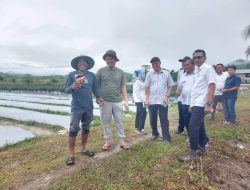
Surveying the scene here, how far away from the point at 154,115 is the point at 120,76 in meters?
1.22

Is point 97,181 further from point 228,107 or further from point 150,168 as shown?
point 228,107

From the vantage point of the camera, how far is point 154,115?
6.48 metres

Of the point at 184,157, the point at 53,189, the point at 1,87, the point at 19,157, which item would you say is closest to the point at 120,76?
the point at 184,157

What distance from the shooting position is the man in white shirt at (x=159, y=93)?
6.38 metres

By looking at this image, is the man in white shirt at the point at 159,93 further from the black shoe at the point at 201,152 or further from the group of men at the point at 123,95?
the black shoe at the point at 201,152

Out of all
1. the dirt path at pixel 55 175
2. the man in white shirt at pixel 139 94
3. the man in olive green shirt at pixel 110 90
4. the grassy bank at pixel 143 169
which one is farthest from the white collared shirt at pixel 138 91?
the dirt path at pixel 55 175

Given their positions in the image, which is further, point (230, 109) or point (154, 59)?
point (230, 109)

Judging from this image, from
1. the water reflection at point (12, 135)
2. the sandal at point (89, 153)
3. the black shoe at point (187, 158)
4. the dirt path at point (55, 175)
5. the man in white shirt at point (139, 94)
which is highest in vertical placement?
the man in white shirt at point (139, 94)

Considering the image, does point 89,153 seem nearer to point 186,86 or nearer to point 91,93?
point 91,93

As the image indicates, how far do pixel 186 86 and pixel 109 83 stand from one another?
2102mm

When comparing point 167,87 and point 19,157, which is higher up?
point 167,87

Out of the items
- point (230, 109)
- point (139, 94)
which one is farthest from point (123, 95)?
point (230, 109)

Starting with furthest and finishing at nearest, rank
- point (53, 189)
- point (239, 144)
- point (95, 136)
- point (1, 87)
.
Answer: point (1, 87) < point (95, 136) < point (239, 144) < point (53, 189)

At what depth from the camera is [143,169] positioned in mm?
5016
